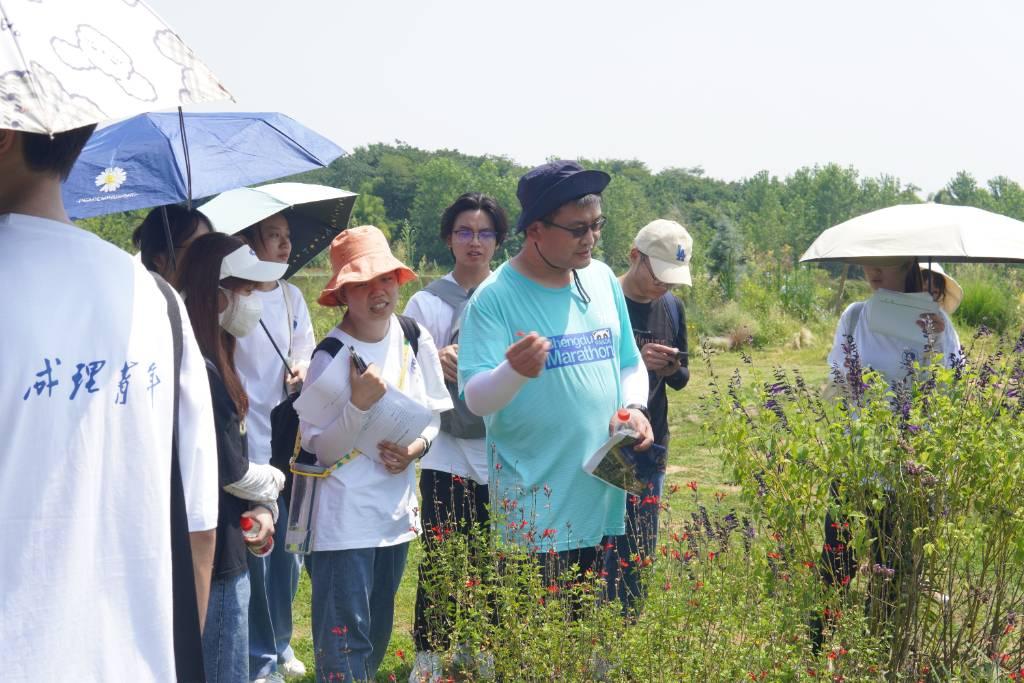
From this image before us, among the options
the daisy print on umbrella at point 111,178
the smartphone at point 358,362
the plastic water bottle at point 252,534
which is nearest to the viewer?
the plastic water bottle at point 252,534

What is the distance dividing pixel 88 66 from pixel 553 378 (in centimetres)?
215

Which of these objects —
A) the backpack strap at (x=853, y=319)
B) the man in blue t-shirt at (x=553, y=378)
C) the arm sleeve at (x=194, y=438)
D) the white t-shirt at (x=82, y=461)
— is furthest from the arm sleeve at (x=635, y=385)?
the white t-shirt at (x=82, y=461)

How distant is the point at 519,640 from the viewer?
3.06 metres

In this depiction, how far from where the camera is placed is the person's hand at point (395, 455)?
380 centimetres

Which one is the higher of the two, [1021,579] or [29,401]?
[29,401]

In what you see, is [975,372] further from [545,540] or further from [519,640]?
[519,640]

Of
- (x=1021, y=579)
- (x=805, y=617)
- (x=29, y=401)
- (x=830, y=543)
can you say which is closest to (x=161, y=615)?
(x=29, y=401)

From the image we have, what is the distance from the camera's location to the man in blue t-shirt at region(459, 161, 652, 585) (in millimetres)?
3555

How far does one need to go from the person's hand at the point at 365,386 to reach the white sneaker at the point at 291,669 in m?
1.58

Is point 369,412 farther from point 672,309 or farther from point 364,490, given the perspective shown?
point 672,309

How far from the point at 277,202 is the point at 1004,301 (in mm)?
14648

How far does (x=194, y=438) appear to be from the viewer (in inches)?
71.9

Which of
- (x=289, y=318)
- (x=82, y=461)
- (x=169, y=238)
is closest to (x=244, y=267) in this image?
(x=169, y=238)

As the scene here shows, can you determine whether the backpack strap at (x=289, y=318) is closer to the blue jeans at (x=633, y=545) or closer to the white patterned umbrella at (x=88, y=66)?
the blue jeans at (x=633, y=545)
